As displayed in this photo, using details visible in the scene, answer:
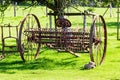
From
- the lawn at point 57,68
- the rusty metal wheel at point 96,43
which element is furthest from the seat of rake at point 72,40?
the lawn at point 57,68

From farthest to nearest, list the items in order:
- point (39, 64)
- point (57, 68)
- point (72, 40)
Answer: point (39, 64)
point (57, 68)
point (72, 40)

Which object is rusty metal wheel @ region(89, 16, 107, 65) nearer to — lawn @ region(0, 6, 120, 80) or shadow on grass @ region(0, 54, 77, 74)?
lawn @ region(0, 6, 120, 80)

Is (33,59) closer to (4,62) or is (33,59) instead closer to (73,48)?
(4,62)

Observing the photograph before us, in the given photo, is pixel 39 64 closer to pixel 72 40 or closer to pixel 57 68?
pixel 57 68

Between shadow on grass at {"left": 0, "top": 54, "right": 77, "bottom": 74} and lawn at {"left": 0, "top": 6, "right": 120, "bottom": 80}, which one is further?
shadow on grass at {"left": 0, "top": 54, "right": 77, "bottom": 74}

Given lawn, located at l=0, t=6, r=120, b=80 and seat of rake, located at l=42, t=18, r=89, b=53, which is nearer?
lawn, located at l=0, t=6, r=120, b=80

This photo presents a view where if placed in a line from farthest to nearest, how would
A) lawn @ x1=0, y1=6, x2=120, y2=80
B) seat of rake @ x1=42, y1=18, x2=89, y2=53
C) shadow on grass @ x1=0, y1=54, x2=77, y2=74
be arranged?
shadow on grass @ x1=0, y1=54, x2=77, y2=74, seat of rake @ x1=42, y1=18, x2=89, y2=53, lawn @ x1=0, y1=6, x2=120, y2=80

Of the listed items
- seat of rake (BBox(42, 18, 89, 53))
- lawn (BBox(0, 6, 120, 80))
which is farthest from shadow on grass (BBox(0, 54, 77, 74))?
seat of rake (BBox(42, 18, 89, 53))

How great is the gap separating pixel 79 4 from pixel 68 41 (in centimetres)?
597

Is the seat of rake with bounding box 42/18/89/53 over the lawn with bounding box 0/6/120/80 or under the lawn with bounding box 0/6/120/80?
over

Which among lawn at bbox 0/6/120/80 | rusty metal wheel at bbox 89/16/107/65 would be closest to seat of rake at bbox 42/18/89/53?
rusty metal wheel at bbox 89/16/107/65

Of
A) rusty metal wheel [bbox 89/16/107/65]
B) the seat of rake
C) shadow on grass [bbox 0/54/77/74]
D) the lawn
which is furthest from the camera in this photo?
shadow on grass [bbox 0/54/77/74]

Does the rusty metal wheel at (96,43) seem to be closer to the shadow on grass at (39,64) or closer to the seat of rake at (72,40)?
the seat of rake at (72,40)

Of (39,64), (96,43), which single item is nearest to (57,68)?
(39,64)
